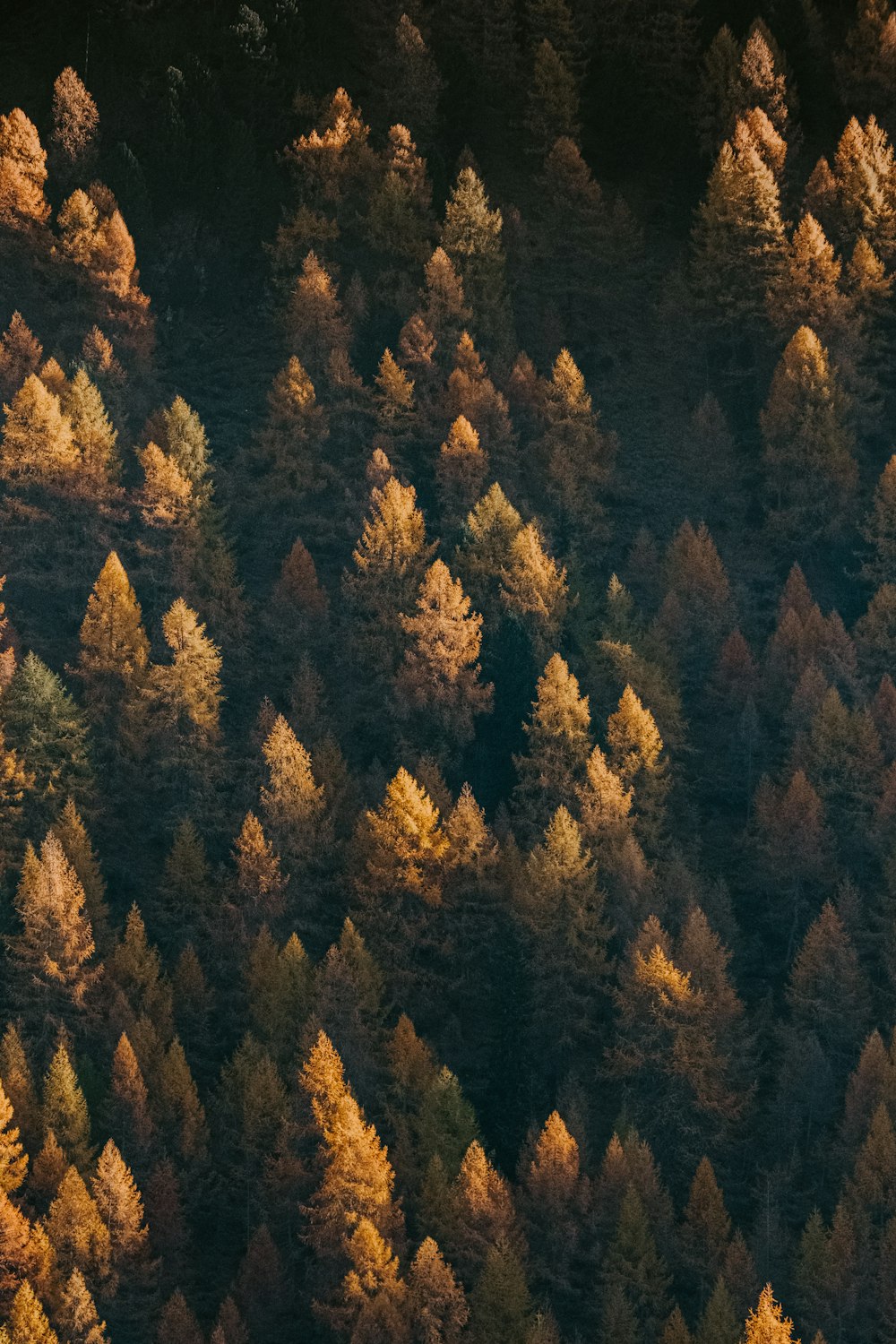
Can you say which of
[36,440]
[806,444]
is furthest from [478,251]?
[36,440]

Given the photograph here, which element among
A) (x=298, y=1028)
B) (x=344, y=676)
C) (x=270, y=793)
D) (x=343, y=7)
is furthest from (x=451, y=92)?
(x=298, y=1028)

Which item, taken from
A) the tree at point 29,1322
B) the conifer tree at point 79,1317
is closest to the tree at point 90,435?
the conifer tree at point 79,1317

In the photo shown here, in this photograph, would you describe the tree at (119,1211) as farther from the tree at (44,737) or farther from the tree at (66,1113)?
the tree at (44,737)

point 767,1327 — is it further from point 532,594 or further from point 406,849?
point 532,594

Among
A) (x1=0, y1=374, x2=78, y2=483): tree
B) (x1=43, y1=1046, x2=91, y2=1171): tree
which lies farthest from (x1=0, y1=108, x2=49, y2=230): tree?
(x1=43, y1=1046, x2=91, y2=1171): tree

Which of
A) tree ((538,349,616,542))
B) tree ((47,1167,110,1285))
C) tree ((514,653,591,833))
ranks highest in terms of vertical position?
tree ((538,349,616,542))

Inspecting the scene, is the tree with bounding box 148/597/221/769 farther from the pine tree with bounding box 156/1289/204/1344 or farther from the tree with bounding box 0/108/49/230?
the tree with bounding box 0/108/49/230
